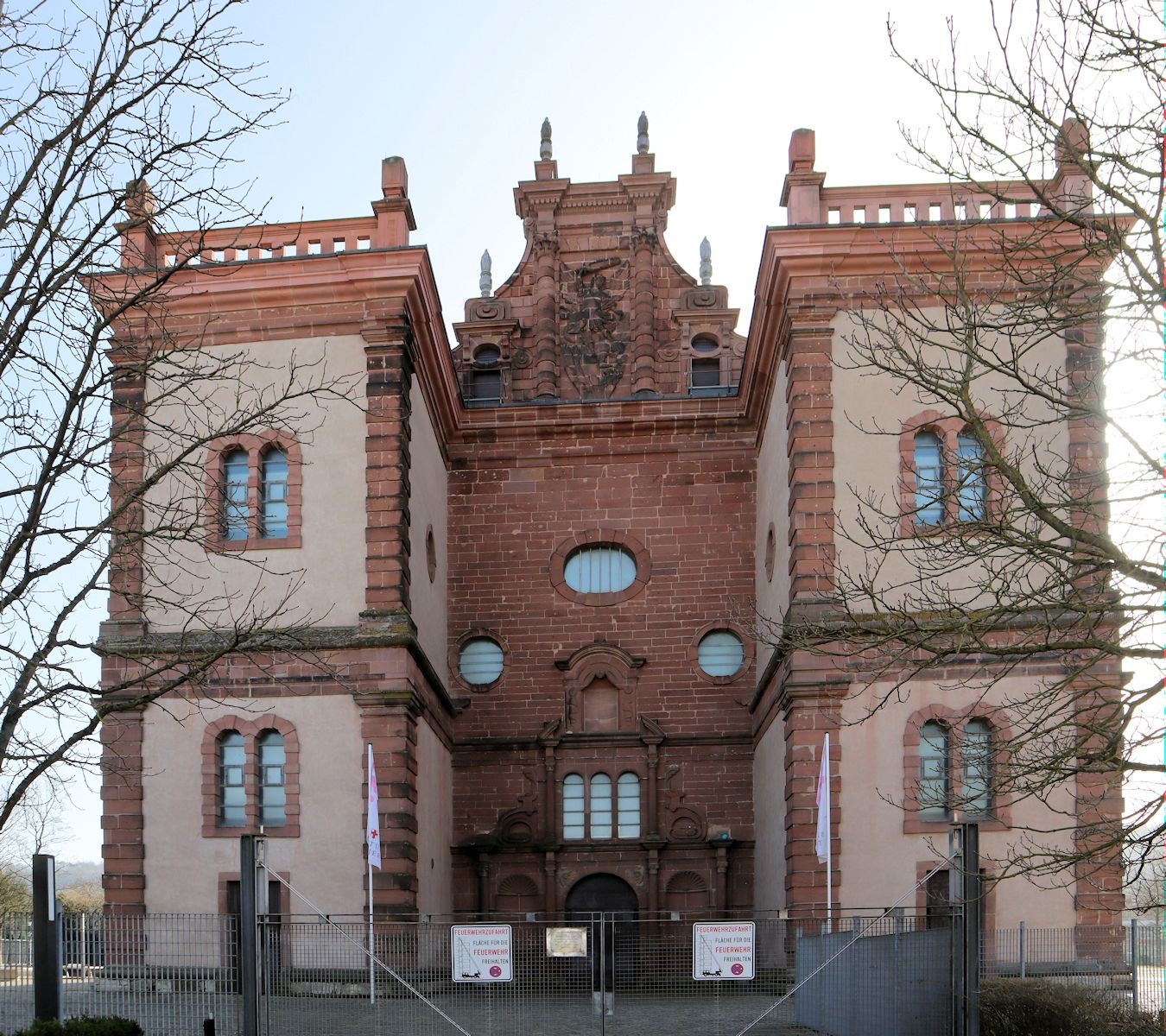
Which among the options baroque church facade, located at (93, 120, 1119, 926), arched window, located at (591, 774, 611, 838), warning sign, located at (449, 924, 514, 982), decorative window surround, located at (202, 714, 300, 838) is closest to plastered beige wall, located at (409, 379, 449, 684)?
baroque church facade, located at (93, 120, 1119, 926)

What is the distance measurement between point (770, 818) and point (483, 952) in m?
9.76

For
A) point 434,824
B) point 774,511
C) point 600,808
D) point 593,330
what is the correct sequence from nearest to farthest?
point 434,824 → point 774,511 → point 600,808 → point 593,330

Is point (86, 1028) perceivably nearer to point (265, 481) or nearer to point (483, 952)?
point (483, 952)

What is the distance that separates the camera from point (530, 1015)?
1380cm

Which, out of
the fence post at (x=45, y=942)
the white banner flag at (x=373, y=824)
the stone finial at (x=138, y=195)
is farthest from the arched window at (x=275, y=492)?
the stone finial at (x=138, y=195)

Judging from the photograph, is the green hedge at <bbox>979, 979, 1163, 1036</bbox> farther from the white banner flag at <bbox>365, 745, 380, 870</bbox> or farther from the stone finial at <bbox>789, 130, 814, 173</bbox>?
the stone finial at <bbox>789, 130, 814, 173</bbox>

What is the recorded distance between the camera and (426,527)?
77.7 feet

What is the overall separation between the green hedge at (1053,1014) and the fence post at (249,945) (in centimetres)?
635

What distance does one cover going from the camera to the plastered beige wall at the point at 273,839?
65.1 feet

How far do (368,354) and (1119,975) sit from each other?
523 inches

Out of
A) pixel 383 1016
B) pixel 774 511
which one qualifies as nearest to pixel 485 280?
pixel 774 511

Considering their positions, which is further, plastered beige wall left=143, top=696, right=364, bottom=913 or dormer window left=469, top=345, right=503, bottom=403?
dormer window left=469, top=345, right=503, bottom=403

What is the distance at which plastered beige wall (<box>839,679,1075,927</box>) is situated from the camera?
1902cm

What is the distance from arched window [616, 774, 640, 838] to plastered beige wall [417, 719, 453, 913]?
2951 mm
